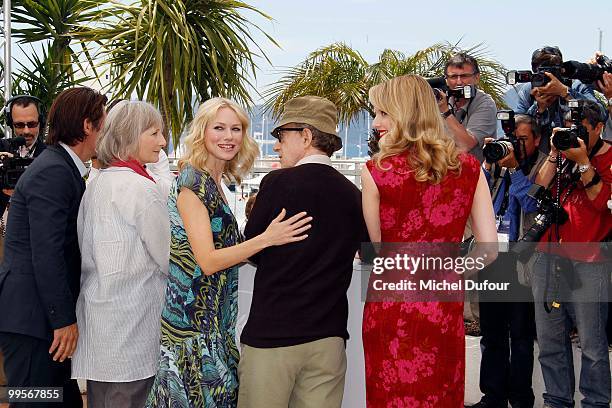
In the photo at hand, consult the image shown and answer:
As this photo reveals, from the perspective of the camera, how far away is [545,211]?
3398 mm

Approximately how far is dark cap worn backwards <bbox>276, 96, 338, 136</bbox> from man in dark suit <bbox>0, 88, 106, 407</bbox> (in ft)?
2.73

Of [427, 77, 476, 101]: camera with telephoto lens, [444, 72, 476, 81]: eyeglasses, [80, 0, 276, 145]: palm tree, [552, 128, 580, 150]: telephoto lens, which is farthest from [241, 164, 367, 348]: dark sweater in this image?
[80, 0, 276, 145]: palm tree

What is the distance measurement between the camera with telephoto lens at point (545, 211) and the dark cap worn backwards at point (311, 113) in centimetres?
138

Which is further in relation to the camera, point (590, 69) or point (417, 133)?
point (590, 69)

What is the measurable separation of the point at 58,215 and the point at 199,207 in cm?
59

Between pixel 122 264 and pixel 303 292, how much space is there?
0.68m

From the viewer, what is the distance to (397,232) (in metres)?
2.37

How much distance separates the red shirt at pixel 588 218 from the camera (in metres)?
3.33

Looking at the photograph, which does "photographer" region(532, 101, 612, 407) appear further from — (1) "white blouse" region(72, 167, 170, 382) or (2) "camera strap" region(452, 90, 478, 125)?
(1) "white blouse" region(72, 167, 170, 382)

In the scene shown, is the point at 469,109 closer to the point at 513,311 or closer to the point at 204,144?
the point at 513,311

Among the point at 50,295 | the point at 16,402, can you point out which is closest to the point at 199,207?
the point at 50,295

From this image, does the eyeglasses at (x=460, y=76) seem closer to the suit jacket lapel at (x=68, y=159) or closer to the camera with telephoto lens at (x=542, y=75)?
the camera with telephoto lens at (x=542, y=75)

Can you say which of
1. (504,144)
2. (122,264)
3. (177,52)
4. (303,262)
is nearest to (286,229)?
(303,262)

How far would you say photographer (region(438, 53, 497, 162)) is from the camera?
390 centimetres
